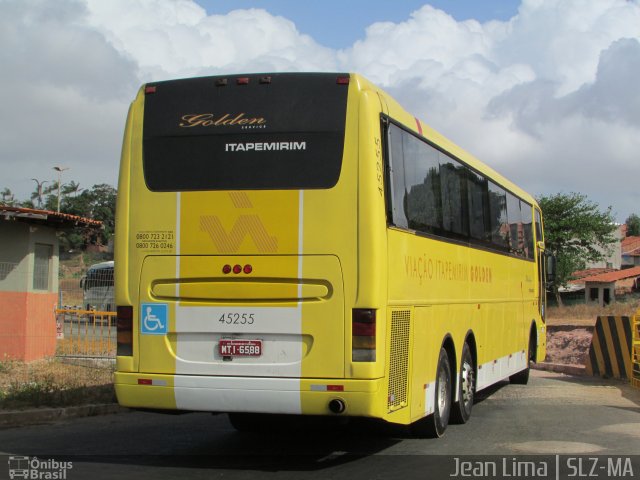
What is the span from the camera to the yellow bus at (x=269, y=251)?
7.62 meters

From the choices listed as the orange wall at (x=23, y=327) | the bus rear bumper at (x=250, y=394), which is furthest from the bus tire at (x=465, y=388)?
the orange wall at (x=23, y=327)

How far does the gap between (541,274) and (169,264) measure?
39.3 ft

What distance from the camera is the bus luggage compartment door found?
7.66 metres

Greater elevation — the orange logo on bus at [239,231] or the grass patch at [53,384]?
the orange logo on bus at [239,231]

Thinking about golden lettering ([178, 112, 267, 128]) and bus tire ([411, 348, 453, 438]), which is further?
bus tire ([411, 348, 453, 438])

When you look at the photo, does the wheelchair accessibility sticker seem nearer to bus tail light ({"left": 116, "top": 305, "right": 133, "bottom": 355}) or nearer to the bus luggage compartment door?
the bus luggage compartment door

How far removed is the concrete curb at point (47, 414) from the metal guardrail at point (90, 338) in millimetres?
6119

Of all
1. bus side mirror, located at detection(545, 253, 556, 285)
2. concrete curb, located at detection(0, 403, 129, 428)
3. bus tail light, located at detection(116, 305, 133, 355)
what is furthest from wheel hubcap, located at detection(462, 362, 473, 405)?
bus side mirror, located at detection(545, 253, 556, 285)

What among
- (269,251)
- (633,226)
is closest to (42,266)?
(269,251)

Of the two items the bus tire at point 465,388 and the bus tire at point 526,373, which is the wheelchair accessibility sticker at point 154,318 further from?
the bus tire at point 526,373

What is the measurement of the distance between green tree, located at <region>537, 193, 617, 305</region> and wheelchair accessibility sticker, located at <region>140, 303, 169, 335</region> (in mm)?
55886

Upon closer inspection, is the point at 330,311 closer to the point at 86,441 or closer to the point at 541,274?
the point at 86,441

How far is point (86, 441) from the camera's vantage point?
9.52 metres

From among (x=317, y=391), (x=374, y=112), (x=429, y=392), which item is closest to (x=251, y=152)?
(x=374, y=112)
